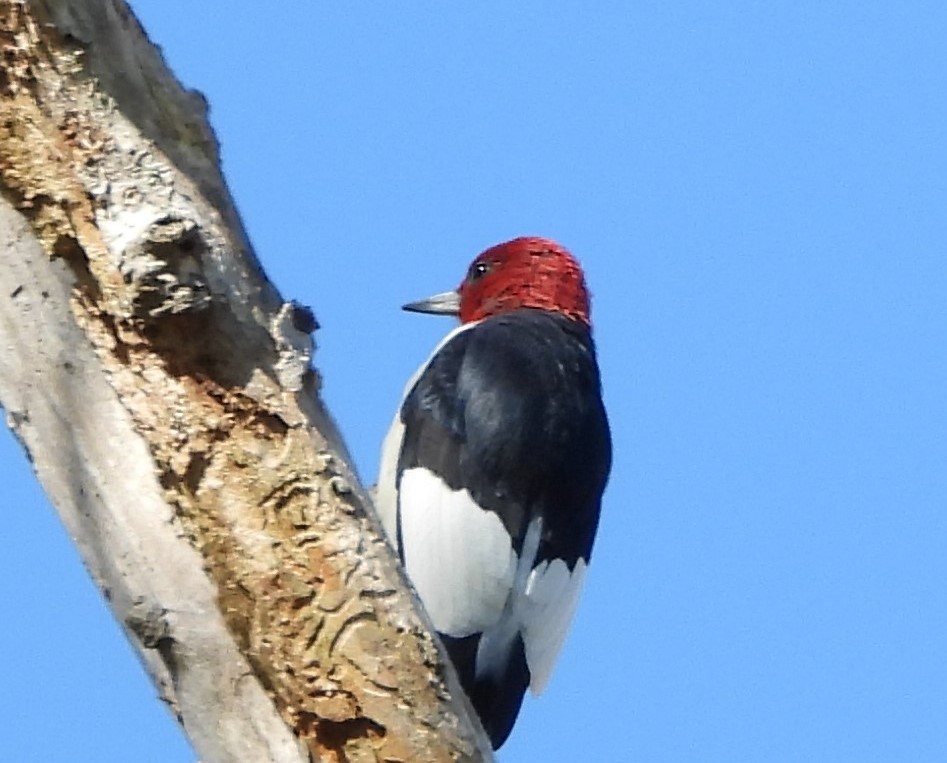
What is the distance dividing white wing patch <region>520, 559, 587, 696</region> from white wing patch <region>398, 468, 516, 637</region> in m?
0.09

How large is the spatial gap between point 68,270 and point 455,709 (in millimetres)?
819

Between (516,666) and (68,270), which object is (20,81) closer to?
(68,270)

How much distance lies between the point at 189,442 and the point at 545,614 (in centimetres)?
191

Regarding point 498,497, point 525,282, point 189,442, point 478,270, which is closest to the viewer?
point 189,442

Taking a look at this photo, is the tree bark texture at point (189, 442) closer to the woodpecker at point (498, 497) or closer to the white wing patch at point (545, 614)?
the woodpecker at point (498, 497)

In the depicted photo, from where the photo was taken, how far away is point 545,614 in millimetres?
3812

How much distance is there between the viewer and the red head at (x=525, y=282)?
15.8ft

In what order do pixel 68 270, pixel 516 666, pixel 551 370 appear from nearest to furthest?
pixel 68 270, pixel 516 666, pixel 551 370

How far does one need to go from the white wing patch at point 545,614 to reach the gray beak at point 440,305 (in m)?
1.41

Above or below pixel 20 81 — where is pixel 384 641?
below

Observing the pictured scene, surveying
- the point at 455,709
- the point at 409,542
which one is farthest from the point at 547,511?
the point at 455,709

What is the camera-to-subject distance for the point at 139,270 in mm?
1975

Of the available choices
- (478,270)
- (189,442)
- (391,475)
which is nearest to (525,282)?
(478,270)

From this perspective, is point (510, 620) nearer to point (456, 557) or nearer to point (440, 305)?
point (456, 557)
